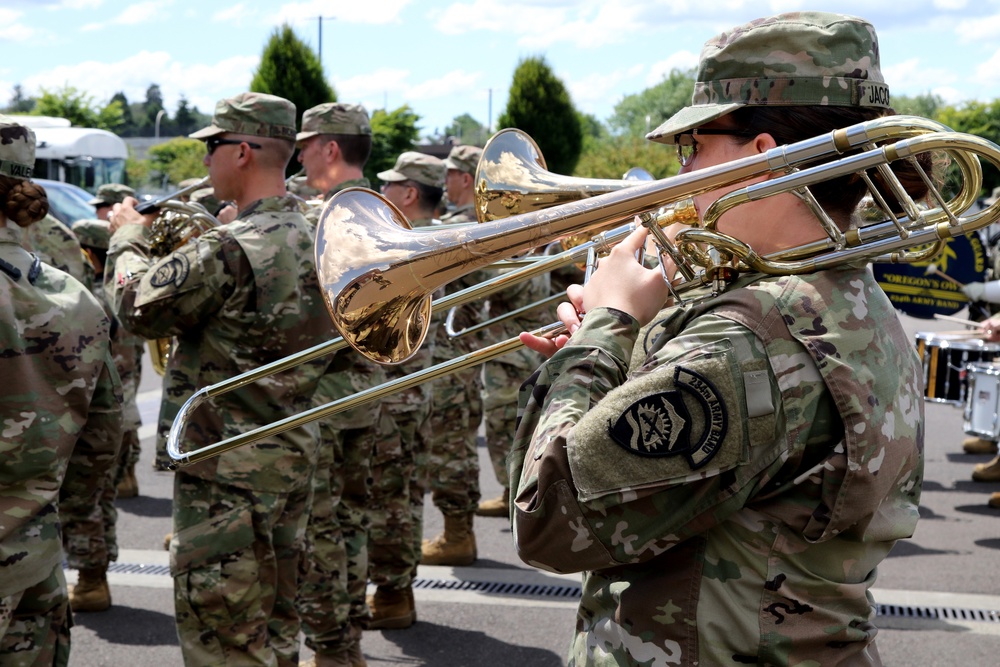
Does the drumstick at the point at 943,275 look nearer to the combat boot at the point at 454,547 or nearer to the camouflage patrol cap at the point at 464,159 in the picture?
the camouflage patrol cap at the point at 464,159

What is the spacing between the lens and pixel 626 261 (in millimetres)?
1702

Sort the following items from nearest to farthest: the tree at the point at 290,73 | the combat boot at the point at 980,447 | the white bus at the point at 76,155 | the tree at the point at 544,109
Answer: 1. the combat boot at the point at 980,447
2. the tree at the point at 290,73
3. the white bus at the point at 76,155
4. the tree at the point at 544,109

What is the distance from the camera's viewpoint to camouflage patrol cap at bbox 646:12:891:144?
158 centimetres

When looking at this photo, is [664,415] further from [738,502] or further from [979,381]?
[979,381]

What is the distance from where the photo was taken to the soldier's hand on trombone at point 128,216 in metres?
4.28

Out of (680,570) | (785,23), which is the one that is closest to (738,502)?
(680,570)

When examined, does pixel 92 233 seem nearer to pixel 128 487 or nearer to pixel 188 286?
pixel 128 487

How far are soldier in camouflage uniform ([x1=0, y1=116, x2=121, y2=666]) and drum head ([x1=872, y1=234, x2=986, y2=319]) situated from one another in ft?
20.4

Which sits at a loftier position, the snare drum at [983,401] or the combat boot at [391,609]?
the snare drum at [983,401]

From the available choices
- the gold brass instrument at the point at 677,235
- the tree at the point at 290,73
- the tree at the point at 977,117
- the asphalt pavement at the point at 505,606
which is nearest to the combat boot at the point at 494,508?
the asphalt pavement at the point at 505,606

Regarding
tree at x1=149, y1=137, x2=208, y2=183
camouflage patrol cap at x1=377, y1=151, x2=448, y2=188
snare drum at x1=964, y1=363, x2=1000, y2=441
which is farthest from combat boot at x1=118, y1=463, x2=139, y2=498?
tree at x1=149, y1=137, x2=208, y2=183

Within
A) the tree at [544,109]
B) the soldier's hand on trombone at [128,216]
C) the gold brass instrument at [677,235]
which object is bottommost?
the soldier's hand on trombone at [128,216]

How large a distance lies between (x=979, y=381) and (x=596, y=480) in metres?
6.29

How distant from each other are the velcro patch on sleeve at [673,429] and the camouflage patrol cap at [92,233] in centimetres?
607
